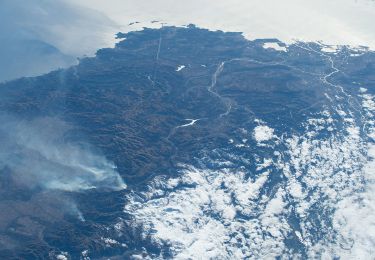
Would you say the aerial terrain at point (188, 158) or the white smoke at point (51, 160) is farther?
the white smoke at point (51, 160)

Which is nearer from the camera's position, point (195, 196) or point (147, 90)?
point (195, 196)

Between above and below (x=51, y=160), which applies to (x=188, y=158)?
above

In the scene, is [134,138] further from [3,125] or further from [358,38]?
[358,38]

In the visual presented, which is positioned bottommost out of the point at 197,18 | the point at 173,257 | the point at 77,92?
the point at 173,257

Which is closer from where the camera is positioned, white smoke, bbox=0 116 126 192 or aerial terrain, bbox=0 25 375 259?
aerial terrain, bbox=0 25 375 259

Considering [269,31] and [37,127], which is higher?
[269,31]

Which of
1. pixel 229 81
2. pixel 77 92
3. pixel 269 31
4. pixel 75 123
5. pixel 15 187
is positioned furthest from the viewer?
pixel 269 31

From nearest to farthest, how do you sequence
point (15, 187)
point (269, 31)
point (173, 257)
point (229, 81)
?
point (173, 257), point (15, 187), point (229, 81), point (269, 31)

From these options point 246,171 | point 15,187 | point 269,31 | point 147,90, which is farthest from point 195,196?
point 269,31

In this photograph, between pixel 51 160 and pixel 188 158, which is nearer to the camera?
pixel 51 160

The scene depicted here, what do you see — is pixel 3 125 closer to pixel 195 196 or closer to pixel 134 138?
pixel 134 138
